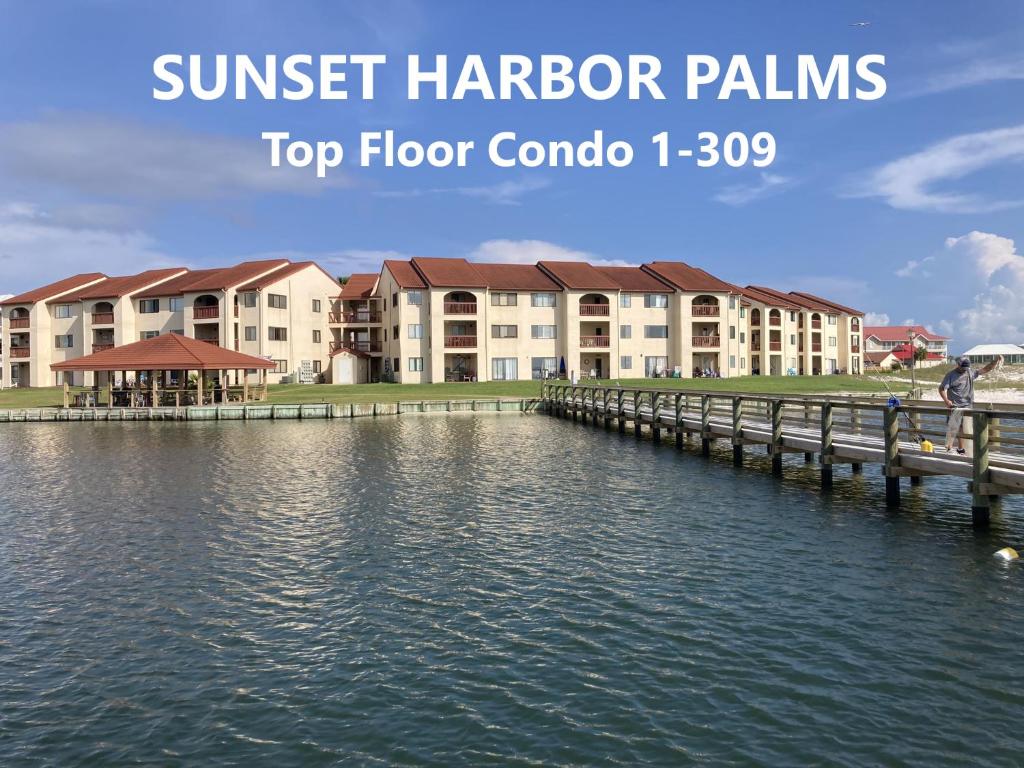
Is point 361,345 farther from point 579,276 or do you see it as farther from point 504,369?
point 579,276

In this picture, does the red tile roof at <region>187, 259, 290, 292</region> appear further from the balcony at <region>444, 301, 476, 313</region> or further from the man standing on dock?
the man standing on dock

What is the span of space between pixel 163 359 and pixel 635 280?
45.8 meters

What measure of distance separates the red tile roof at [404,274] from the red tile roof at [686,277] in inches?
984

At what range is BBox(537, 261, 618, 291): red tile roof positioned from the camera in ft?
244

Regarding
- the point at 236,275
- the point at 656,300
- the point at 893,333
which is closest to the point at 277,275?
the point at 236,275

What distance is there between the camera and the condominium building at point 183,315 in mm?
71875

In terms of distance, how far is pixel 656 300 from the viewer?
3039 inches

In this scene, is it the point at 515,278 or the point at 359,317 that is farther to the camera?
the point at 359,317

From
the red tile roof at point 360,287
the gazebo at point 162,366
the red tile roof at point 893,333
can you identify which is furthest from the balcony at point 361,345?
the red tile roof at point 893,333

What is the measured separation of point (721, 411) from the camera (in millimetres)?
28562

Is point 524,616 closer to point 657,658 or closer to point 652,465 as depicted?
point 657,658

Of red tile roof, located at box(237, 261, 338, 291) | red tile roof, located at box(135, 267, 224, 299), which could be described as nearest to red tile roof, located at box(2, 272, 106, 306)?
red tile roof, located at box(135, 267, 224, 299)

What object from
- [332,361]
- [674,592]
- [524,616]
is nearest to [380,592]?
[524,616]

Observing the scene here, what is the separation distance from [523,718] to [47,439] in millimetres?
37266
